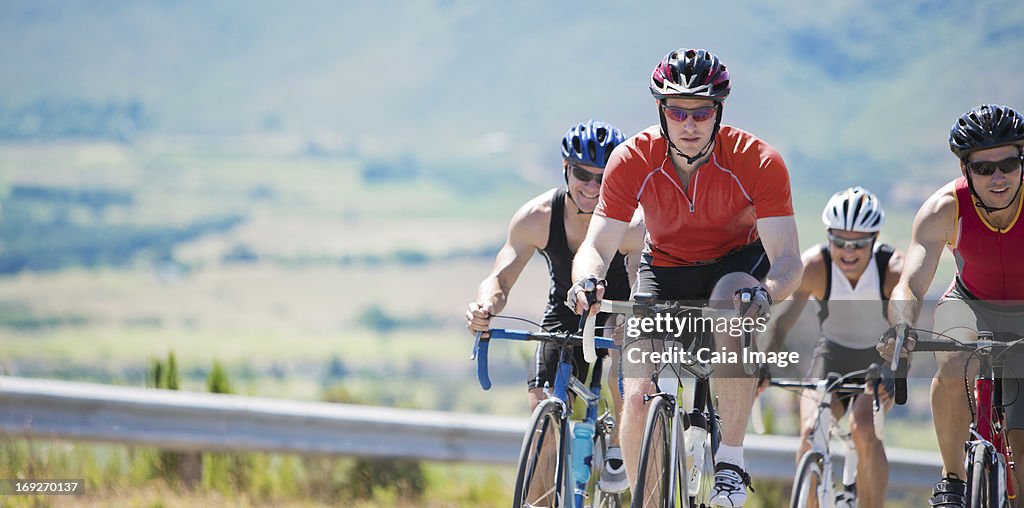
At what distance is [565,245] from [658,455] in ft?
5.79

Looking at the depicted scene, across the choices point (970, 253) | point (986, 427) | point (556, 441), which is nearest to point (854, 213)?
point (970, 253)

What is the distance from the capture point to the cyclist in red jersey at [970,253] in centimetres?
595

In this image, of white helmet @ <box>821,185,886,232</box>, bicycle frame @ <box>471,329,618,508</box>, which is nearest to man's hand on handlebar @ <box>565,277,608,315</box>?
bicycle frame @ <box>471,329,618,508</box>

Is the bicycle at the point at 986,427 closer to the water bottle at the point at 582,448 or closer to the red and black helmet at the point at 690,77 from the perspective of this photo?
the red and black helmet at the point at 690,77

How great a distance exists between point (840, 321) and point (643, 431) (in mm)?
2817

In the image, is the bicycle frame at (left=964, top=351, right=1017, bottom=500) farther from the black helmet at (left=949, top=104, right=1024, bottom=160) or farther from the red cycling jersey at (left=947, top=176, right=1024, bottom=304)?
the black helmet at (left=949, top=104, right=1024, bottom=160)

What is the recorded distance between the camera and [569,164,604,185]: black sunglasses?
682 centimetres

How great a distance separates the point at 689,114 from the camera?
595cm

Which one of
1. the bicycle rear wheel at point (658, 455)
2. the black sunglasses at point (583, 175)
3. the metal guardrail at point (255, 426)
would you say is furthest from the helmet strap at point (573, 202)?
the metal guardrail at point (255, 426)

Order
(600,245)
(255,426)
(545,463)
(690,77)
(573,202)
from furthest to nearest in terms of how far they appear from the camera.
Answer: (255,426) → (573,202) → (600,245) → (690,77) → (545,463)

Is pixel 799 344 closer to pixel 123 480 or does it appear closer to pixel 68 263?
pixel 123 480

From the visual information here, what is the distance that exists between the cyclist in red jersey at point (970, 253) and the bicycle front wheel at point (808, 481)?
0.78 meters

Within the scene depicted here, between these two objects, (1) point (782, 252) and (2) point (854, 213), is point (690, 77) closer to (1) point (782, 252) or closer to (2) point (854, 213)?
(1) point (782, 252)

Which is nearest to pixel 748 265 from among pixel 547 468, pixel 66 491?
pixel 547 468
